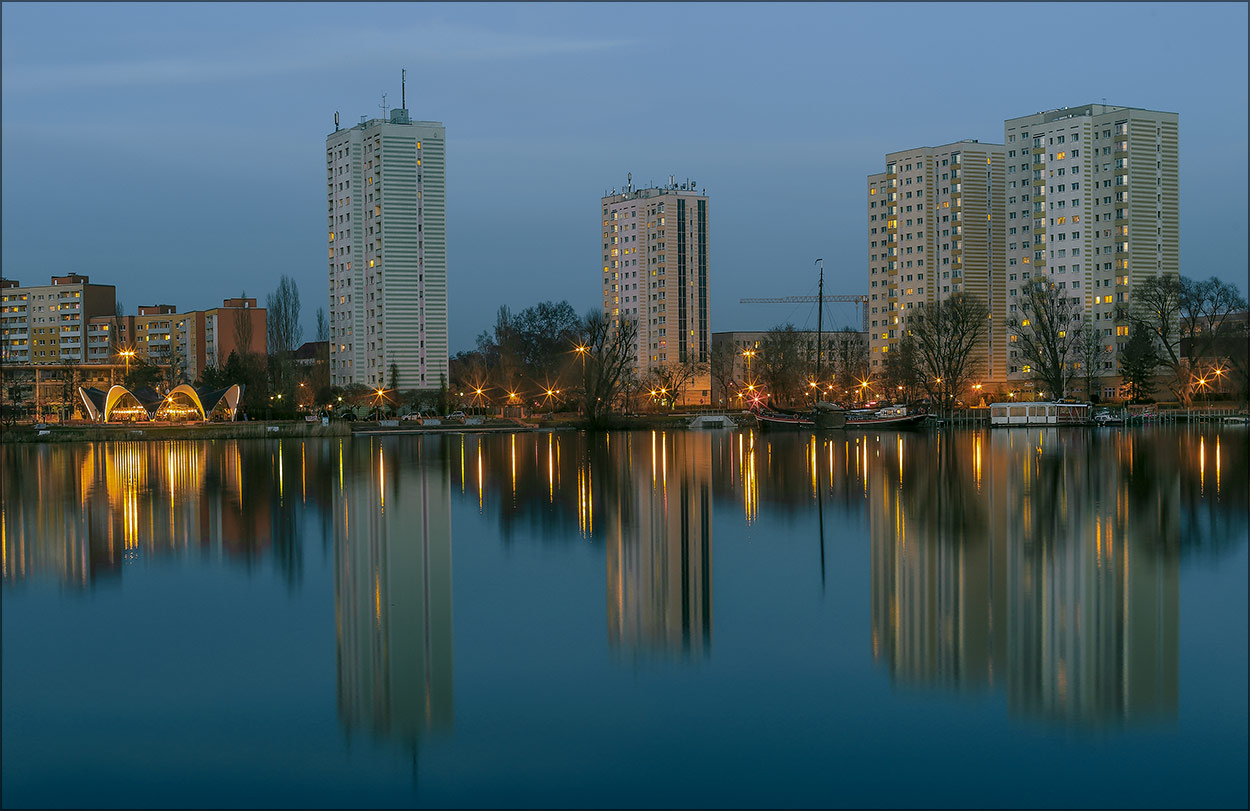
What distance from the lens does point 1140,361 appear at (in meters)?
91.8

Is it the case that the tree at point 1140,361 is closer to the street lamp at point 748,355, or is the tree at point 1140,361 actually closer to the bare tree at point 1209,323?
the bare tree at point 1209,323

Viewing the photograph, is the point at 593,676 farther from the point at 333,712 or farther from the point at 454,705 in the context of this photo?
the point at 333,712

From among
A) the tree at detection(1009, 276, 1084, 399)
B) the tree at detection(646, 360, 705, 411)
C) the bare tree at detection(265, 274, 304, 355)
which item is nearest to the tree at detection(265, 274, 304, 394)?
the bare tree at detection(265, 274, 304, 355)

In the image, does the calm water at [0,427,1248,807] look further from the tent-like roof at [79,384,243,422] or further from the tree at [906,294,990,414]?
the tree at [906,294,990,414]

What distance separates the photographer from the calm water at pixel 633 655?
7.69 metres

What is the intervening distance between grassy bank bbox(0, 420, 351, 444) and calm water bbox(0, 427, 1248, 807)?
49.5 m

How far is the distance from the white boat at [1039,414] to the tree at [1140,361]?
29.3 ft

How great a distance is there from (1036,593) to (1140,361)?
8654cm

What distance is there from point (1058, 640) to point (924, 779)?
4250 millimetres

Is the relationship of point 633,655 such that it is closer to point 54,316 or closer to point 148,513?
point 148,513

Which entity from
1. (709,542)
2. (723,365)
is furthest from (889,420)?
(709,542)

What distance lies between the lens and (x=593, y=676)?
10180mm

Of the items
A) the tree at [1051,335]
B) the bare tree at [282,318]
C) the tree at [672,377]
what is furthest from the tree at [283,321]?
the tree at [1051,335]

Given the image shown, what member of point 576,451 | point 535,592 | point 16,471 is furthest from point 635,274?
point 535,592
